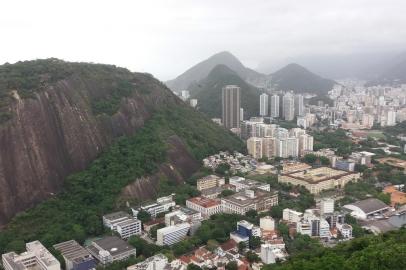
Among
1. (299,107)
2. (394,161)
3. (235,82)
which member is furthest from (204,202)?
(235,82)

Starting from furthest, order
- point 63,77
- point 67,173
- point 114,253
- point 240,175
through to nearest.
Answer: point 240,175
point 63,77
point 67,173
point 114,253

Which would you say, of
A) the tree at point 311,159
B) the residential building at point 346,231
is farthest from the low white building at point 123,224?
the tree at point 311,159

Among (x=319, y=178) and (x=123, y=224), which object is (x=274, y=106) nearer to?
(x=319, y=178)

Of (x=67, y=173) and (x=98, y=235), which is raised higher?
(x=67, y=173)

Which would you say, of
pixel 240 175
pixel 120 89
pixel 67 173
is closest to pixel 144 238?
pixel 67 173

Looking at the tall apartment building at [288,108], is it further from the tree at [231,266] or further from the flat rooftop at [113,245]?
the tree at [231,266]

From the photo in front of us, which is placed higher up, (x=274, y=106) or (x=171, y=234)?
(x=274, y=106)

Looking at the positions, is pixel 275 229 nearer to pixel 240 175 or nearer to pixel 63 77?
pixel 240 175
